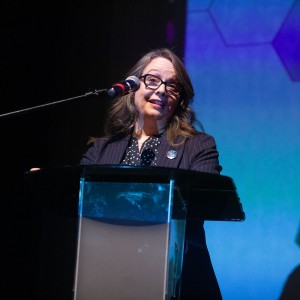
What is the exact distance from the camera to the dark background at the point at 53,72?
3084 mm

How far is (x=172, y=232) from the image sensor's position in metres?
1.34

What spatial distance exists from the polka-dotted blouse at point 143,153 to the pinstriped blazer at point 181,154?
2 centimetres

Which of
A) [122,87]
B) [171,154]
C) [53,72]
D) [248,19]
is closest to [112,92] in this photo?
[122,87]

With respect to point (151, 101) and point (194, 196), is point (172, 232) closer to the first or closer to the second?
point (194, 196)

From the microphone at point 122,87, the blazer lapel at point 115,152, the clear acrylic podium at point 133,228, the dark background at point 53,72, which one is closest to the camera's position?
the clear acrylic podium at point 133,228

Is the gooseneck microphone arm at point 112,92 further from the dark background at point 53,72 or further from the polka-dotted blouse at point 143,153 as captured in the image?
the dark background at point 53,72

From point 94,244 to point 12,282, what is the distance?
1929 millimetres

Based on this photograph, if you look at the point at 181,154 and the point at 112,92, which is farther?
the point at 181,154

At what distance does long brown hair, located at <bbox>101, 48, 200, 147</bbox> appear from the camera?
211 cm

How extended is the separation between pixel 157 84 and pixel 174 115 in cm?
18

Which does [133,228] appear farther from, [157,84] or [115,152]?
[157,84]

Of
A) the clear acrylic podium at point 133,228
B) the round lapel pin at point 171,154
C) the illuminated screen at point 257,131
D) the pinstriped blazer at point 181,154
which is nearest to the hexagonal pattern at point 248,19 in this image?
the illuminated screen at point 257,131

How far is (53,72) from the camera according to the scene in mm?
3260

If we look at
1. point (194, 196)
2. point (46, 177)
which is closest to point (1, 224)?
point (46, 177)
